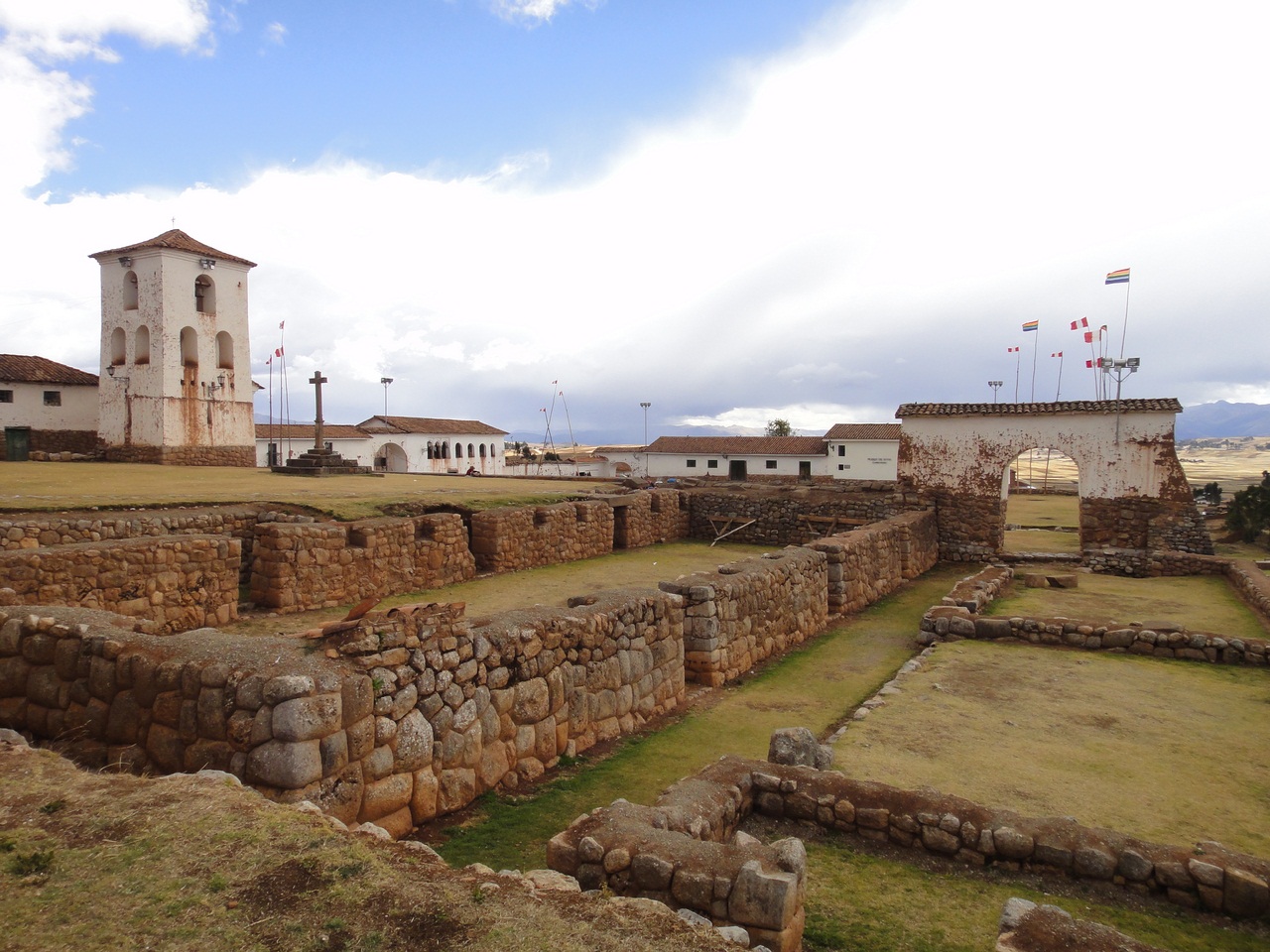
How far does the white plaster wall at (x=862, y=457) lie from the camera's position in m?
58.9

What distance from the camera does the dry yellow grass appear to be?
5.90 m

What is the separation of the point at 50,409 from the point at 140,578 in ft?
99.4

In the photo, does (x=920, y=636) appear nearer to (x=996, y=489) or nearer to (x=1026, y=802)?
(x=1026, y=802)

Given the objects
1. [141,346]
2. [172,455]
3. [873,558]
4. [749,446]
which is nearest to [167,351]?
[141,346]

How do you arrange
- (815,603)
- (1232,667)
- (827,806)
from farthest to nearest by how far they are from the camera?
(815,603), (1232,667), (827,806)

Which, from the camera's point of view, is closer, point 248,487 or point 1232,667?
point 1232,667

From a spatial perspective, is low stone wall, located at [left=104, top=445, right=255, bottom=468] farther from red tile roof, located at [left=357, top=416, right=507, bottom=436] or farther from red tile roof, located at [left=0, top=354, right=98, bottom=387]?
red tile roof, located at [left=357, top=416, right=507, bottom=436]

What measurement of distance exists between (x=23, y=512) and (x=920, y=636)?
13207 millimetres

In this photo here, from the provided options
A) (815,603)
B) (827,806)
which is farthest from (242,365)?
(827,806)

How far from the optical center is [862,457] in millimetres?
59188

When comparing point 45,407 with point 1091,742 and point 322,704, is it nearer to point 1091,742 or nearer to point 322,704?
point 322,704

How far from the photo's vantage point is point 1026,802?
Result: 5.97m

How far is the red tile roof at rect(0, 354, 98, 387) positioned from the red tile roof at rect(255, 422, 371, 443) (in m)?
14.6

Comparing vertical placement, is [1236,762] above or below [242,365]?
below
